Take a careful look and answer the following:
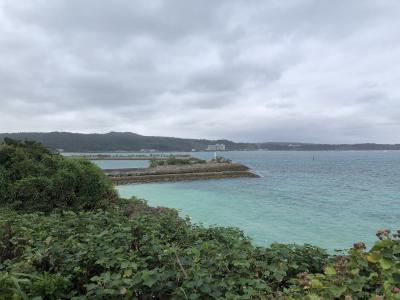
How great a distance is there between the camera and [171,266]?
3.06 metres

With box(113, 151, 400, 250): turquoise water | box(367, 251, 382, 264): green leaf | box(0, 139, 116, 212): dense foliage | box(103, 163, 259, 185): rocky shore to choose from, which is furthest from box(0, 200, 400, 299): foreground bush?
box(103, 163, 259, 185): rocky shore

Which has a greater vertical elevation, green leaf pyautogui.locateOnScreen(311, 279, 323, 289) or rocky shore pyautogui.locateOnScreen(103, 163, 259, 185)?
green leaf pyautogui.locateOnScreen(311, 279, 323, 289)

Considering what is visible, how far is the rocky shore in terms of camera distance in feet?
123

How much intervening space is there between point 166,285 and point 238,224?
43.3 feet

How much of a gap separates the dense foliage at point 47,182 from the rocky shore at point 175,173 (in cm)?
2468

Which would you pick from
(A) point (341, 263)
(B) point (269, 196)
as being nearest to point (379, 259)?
(A) point (341, 263)

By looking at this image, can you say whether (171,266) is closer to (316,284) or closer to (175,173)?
(316,284)

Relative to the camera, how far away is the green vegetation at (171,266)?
254 cm

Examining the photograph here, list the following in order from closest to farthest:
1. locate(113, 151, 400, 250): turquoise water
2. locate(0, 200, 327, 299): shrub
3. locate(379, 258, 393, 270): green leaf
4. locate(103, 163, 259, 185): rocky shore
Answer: locate(379, 258, 393, 270): green leaf
locate(0, 200, 327, 299): shrub
locate(113, 151, 400, 250): turquoise water
locate(103, 163, 259, 185): rocky shore

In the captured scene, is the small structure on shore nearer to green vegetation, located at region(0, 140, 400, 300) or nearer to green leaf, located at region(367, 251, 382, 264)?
green vegetation, located at region(0, 140, 400, 300)

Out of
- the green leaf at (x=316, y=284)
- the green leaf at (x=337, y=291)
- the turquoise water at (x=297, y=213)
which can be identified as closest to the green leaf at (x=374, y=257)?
the green leaf at (x=337, y=291)

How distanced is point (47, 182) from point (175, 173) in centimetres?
3224

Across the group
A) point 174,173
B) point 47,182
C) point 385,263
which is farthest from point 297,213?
point 174,173

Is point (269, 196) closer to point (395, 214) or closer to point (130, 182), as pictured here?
point (395, 214)
